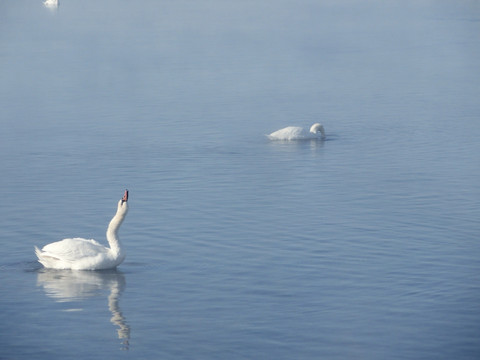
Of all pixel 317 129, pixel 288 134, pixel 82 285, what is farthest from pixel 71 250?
pixel 317 129

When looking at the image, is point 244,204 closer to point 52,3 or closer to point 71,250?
point 71,250

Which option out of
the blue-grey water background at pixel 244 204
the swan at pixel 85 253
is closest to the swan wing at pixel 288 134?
the blue-grey water background at pixel 244 204

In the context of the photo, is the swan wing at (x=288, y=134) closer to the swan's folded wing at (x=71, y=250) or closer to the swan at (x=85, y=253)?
the swan at (x=85, y=253)

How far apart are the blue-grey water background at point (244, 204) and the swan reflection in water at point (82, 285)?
77 millimetres

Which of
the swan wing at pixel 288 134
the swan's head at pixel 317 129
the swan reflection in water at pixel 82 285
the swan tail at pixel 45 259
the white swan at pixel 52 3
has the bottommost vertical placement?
the swan reflection in water at pixel 82 285

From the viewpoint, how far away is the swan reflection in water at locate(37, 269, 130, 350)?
25219 mm

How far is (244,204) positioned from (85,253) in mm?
8729

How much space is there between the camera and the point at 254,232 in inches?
1234

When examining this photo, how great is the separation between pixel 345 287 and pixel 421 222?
704cm

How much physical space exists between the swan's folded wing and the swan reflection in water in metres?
0.44

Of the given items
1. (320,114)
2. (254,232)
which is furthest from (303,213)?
(320,114)

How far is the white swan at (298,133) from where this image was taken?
46.6m

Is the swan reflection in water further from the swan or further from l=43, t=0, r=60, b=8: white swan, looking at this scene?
l=43, t=0, r=60, b=8: white swan

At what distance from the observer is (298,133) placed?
47.2m
